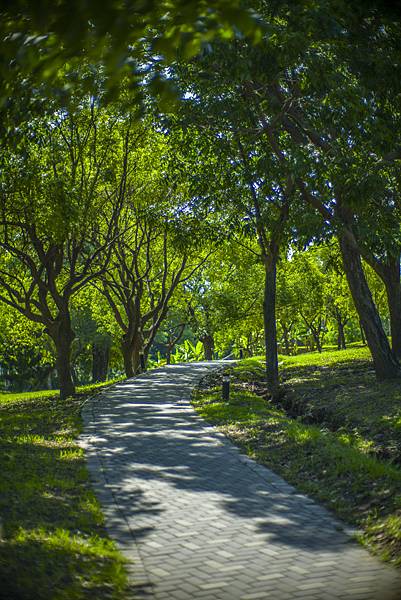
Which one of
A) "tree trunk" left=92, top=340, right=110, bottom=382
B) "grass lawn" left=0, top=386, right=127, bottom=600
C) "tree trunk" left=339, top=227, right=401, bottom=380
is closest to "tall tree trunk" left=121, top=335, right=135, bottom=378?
"tree trunk" left=339, top=227, right=401, bottom=380

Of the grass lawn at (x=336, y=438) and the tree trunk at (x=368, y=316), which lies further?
the tree trunk at (x=368, y=316)

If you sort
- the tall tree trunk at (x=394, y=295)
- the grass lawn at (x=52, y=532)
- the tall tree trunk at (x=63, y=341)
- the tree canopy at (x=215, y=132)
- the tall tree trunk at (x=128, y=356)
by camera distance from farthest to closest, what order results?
the tall tree trunk at (x=128, y=356), the tall tree trunk at (x=63, y=341), the tall tree trunk at (x=394, y=295), the grass lawn at (x=52, y=532), the tree canopy at (x=215, y=132)

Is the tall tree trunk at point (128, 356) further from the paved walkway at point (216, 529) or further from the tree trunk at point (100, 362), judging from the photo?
the paved walkway at point (216, 529)

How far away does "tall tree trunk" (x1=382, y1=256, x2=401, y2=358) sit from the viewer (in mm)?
21219

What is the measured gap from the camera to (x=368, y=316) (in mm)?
16469

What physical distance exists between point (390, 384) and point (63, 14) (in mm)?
13512

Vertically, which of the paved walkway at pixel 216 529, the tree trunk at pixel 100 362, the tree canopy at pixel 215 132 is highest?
the tree canopy at pixel 215 132

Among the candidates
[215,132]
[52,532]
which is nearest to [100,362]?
[215,132]

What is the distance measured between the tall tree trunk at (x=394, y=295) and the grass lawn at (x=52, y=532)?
12594 mm

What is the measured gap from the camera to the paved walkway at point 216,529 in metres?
5.58

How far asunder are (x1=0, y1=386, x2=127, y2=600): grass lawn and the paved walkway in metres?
0.22

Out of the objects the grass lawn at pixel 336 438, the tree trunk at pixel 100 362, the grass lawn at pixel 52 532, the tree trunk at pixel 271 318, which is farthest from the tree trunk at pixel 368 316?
the tree trunk at pixel 100 362

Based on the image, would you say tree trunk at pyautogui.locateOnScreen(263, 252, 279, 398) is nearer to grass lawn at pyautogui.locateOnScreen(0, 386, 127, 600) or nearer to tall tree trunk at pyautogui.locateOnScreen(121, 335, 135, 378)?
grass lawn at pyautogui.locateOnScreen(0, 386, 127, 600)

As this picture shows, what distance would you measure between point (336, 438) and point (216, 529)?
4911mm
